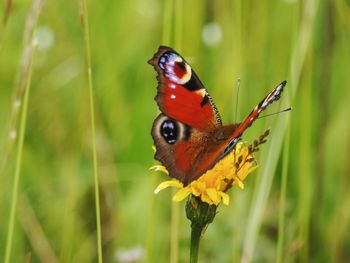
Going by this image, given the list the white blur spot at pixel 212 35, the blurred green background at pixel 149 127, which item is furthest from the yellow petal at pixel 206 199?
the white blur spot at pixel 212 35

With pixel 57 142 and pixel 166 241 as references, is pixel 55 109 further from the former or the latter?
pixel 166 241

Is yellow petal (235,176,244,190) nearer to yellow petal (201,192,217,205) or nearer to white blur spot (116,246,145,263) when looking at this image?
yellow petal (201,192,217,205)

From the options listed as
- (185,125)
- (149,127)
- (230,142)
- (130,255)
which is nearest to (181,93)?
(185,125)

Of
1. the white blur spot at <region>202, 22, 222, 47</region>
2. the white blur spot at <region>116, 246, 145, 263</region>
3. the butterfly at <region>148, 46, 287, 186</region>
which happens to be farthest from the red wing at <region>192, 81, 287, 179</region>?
the white blur spot at <region>202, 22, 222, 47</region>

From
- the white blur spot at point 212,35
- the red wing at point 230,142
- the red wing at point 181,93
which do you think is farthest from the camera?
the white blur spot at point 212,35

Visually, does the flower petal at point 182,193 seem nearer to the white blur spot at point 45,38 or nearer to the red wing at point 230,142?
the red wing at point 230,142

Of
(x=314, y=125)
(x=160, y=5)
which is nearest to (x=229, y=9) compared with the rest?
(x=160, y=5)
